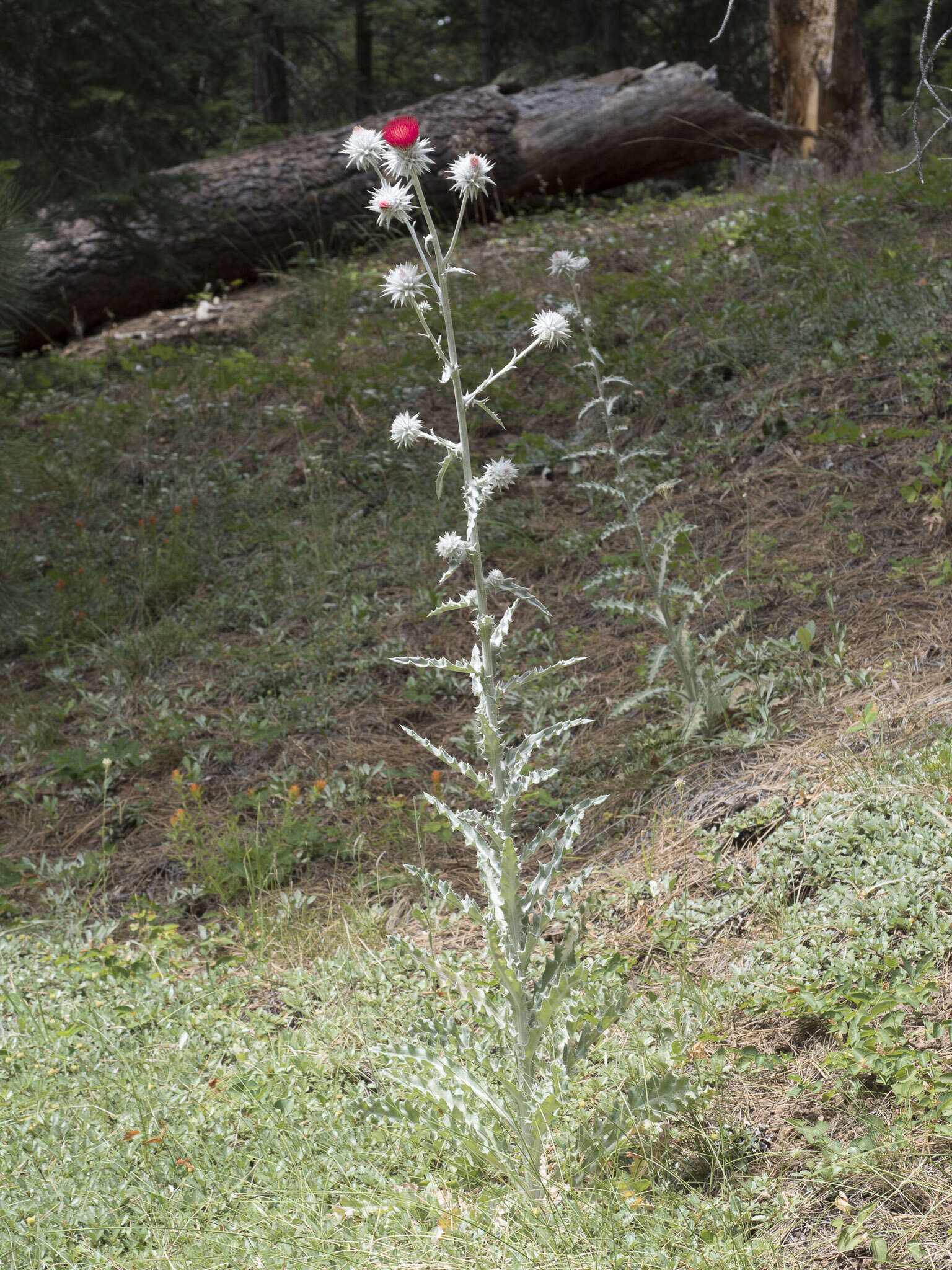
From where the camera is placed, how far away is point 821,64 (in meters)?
8.33

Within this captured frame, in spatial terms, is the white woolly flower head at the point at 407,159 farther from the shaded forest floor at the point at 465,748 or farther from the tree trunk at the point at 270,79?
the tree trunk at the point at 270,79

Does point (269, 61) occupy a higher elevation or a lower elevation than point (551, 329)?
higher

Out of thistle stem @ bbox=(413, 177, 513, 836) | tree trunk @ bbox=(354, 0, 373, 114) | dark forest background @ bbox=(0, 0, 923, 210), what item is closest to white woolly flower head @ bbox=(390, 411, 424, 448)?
thistle stem @ bbox=(413, 177, 513, 836)

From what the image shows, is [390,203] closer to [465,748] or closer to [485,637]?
[485,637]

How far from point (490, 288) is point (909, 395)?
141 inches

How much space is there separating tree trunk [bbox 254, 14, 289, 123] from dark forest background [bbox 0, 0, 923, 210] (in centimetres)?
2

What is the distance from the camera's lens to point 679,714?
11.1 ft

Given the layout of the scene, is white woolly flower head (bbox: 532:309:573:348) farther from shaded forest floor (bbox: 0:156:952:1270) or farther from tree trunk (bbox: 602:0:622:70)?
tree trunk (bbox: 602:0:622:70)

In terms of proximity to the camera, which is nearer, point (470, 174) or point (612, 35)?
point (470, 174)

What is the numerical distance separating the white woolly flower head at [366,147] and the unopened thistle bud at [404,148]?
32mm

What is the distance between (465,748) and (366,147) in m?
2.24

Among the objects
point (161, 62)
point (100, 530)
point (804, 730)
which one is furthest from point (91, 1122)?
point (161, 62)

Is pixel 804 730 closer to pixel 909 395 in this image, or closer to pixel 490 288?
pixel 909 395

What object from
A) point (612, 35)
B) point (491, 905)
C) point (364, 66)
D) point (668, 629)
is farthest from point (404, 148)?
point (364, 66)
